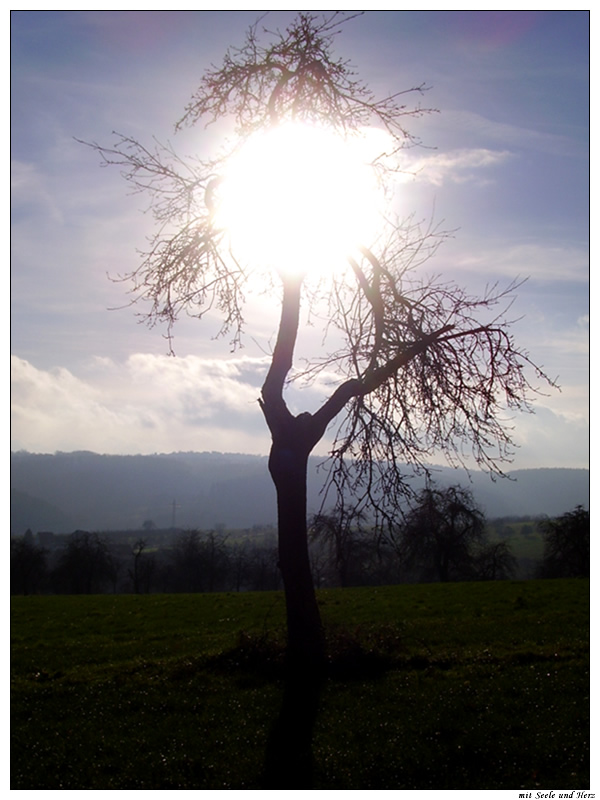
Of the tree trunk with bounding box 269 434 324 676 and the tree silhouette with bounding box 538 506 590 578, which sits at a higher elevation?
the tree trunk with bounding box 269 434 324 676

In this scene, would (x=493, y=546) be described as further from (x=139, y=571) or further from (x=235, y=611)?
(x=235, y=611)

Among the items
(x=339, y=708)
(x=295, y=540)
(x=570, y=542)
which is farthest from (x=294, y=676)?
(x=570, y=542)

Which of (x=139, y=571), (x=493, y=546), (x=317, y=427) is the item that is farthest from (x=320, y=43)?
(x=139, y=571)

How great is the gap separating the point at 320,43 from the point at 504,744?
39.6ft

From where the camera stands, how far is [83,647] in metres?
15.0

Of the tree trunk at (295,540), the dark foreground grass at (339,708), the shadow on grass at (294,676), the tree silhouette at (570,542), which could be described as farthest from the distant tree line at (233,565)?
the tree trunk at (295,540)

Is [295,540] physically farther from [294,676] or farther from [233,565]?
[233,565]

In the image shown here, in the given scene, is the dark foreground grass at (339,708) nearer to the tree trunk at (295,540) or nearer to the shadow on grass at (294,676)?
the shadow on grass at (294,676)

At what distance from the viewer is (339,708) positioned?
8578 mm

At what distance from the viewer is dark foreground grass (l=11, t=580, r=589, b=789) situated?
22.3ft

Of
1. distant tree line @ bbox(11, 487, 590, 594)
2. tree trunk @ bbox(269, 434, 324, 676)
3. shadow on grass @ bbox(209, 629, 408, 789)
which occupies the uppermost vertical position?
tree trunk @ bbox(269, 434, 324, 676)

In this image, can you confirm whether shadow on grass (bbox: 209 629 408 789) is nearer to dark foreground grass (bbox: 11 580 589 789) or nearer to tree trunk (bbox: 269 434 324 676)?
dark foreground grass (bbox: 11 580 589 789)

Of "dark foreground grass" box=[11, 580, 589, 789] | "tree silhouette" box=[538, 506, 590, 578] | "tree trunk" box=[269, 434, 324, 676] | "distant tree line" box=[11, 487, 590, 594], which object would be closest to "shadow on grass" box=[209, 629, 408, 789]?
"dark foreground grass" box=[11, 580, 589, 789]

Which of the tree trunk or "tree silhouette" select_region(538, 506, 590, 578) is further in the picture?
"tree silhouette" select_region(538, 506, 590, 578)
